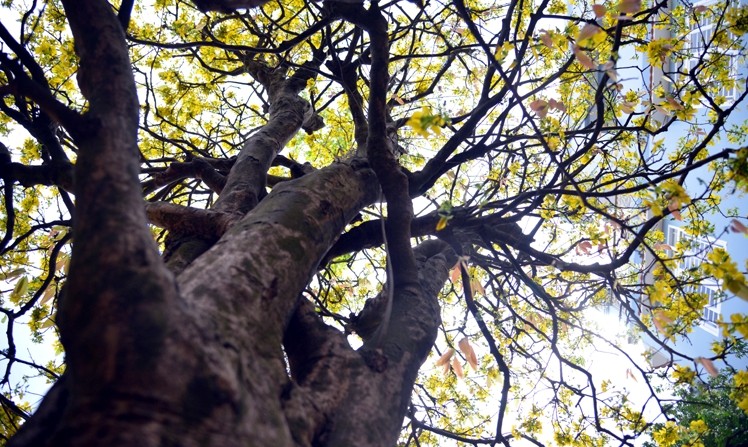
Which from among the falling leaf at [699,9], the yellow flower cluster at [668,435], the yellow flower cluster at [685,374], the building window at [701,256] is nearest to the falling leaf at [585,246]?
the building window at [701,256]

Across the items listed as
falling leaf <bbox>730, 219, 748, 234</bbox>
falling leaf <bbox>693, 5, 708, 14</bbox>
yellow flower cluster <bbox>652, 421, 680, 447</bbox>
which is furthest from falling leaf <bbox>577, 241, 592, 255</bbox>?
falling leaf <bbox>693, 5, 708, 14</bbox>

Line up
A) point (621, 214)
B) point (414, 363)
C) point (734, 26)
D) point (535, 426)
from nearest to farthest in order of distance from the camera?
point (414, 363) < point (734, 26) < point (621, 214) < point (535, 426)

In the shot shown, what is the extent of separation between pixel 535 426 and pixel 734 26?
346 centimetres

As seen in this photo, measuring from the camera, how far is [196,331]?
3.37ft

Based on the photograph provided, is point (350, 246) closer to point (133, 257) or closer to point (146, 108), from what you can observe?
point (133, 257)

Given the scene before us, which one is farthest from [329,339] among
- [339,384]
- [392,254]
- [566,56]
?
[566,56]

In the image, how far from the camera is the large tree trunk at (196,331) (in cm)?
89

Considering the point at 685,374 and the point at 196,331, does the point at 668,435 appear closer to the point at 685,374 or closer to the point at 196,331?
the point at 685,374

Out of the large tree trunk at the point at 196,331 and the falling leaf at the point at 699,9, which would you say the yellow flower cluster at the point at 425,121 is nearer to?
the large tree trunk at the point at 196,331

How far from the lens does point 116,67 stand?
4.42 feet

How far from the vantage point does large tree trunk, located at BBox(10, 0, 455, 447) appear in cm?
89

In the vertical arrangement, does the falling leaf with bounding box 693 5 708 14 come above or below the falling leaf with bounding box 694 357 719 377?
above

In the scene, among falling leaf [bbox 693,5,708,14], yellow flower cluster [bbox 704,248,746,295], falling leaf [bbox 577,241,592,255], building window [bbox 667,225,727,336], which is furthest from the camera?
falling leaf [bbox 693,5,708,14]

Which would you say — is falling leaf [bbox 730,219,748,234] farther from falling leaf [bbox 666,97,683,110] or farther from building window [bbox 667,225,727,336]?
falling leaf [bbox 666,97,683,110]
